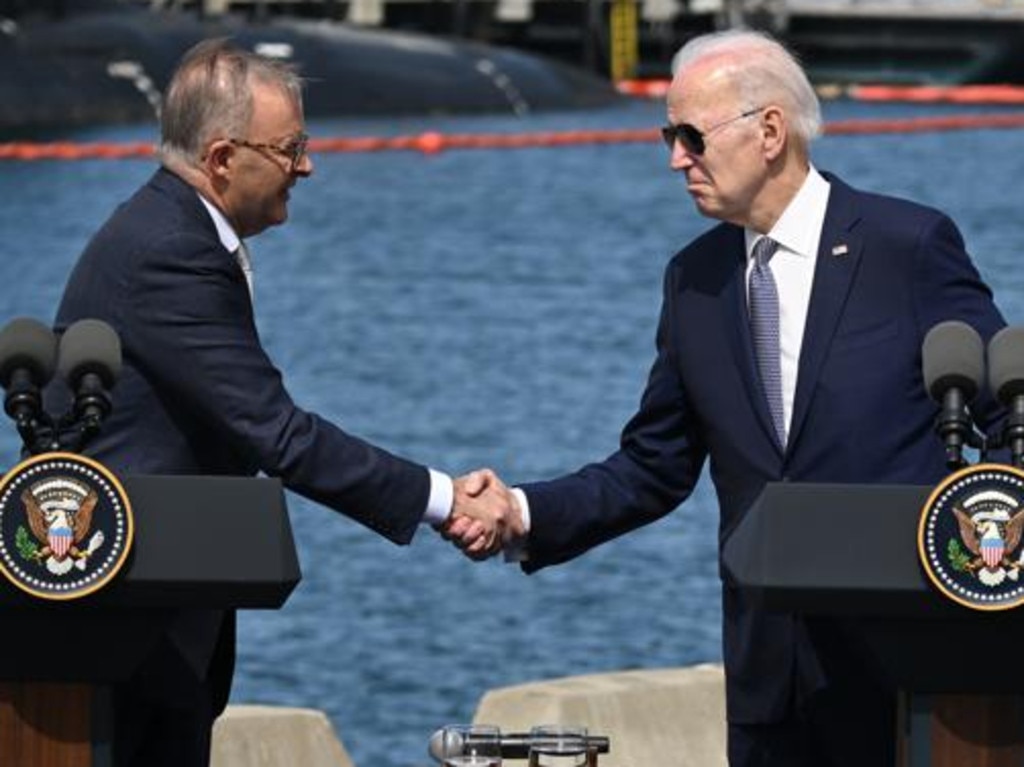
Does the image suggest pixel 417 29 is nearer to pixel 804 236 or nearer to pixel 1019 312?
pixel 1019 312

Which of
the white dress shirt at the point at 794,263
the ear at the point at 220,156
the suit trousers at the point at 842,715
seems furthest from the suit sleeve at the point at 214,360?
the suit trousers at the point at 842,715

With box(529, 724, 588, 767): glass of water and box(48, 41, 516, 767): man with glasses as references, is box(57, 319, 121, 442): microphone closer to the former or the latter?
box(48, 41, 516, 767): man with glasses

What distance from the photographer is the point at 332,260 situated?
43.5 meters

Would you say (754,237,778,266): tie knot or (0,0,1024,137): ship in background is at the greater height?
(754,237,778,266): tie knot

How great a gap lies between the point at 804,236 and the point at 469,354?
26013mm

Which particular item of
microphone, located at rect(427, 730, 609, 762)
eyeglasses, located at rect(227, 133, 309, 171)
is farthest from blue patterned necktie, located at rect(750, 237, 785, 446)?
eyeglasses, located at rect(227, 133, 309, 171)

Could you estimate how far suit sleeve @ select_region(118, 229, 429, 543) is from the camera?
5.97 metres

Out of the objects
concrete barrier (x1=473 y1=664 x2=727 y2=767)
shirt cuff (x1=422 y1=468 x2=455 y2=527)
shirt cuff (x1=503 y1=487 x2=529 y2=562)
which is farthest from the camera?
concrete barrier (x1=473 y1=664 x2=727 y2=767)

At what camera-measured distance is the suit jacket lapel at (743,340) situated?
6.13m

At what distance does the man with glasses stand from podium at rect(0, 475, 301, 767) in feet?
1.40

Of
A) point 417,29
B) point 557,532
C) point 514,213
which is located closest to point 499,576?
point 557,532

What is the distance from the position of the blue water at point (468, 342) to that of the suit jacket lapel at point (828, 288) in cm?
776

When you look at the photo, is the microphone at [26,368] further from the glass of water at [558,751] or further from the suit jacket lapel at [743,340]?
the suit jacket lapel at [743,340]

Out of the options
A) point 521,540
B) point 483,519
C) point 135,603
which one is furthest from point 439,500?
point 135,603
